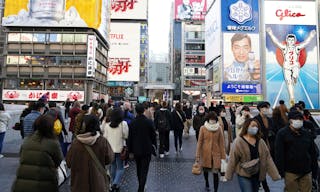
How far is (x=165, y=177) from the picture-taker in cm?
668

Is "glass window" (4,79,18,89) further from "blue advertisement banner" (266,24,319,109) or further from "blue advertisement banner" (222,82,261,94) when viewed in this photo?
"blue advertisement banner" (266,24,319,109)

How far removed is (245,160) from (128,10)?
81.4 meters

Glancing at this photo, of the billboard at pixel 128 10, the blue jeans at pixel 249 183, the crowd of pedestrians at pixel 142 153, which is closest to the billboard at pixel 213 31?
the billboard at pixel 128 10

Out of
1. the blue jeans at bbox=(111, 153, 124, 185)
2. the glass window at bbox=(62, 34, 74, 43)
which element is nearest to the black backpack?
the blue jeans at bbox=(111, 153, 124, 185)

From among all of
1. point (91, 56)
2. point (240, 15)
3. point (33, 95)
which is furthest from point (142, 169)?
point (33, 95)

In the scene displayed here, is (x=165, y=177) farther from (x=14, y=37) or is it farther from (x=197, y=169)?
(x=14, y=37)

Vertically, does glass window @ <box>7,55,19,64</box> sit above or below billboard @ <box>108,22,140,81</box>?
below

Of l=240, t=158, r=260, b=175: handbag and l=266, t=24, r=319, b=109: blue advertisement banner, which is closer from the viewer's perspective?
l=240, t=158, r=260, b=175: handbag

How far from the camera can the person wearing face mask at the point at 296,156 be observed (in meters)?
3.82

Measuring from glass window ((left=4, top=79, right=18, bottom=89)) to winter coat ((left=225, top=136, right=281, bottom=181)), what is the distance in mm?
51451

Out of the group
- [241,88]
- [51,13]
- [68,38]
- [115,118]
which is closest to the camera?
[115,118]

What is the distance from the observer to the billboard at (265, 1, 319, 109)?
1692 inches

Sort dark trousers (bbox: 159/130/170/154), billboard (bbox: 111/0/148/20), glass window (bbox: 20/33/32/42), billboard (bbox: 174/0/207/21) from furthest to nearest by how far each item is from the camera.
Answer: billboard (bbox: 174/0/207/21)
billboard (bbox: 111/0/148/20)
glass window (bbox: 20/33/32/42)
dark trousers (bbox: 159/130/170/154)

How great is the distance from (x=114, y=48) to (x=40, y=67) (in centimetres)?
3090
